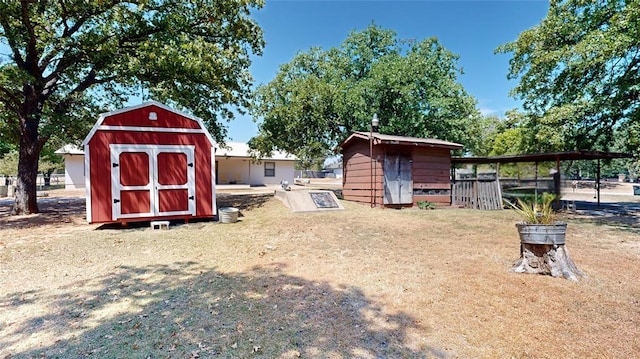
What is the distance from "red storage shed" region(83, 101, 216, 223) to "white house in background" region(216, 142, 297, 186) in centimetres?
1599

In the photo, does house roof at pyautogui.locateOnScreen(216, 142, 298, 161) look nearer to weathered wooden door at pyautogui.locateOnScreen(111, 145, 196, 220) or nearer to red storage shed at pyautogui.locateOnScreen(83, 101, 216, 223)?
red storage shed at pyautogui.locateOnScreen(83, 101, 216, 223)

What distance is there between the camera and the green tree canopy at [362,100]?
15.9 metres

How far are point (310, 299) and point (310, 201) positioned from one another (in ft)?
24.6

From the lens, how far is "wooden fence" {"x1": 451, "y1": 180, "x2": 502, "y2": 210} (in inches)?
458

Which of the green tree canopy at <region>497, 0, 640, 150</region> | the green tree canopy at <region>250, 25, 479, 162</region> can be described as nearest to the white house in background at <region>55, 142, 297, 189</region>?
the green tree canopy at <region>250, 25, 479, 162</region>

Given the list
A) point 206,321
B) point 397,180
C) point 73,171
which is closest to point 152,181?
point 206,321

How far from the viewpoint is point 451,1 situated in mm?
13492

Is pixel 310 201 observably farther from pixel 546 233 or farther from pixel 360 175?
pixel 546 233

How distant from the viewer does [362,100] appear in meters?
15.6

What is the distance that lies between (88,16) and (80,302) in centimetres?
900

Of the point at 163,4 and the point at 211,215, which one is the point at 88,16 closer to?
the point at 163,4

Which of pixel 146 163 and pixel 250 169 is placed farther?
pixel 250 169

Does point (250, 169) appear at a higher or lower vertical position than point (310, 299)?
higher

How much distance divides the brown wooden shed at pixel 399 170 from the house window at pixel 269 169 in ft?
47.9
